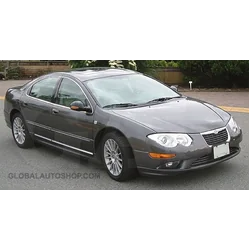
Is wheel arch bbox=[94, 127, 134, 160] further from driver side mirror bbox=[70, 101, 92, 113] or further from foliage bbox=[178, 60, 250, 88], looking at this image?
foliage bbox=[178, 60, 250, 88]

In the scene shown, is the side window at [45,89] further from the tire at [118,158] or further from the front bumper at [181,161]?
the front bumper at [181,161]

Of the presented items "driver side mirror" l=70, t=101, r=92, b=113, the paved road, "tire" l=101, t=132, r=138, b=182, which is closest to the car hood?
"tire" l=101, t=132, r=138, b=182

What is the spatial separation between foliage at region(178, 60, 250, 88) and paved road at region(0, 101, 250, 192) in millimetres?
7430

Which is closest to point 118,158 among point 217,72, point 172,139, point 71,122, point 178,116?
point 172,139

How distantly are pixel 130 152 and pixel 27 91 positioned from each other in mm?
2855

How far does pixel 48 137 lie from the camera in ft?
21.6

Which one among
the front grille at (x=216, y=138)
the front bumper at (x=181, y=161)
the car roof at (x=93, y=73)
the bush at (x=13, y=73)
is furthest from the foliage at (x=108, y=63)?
the front bumper at (x=181, y=161)

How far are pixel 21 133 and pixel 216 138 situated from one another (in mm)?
3638

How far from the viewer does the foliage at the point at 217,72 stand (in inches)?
543

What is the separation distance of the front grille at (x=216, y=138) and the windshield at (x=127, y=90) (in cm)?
122

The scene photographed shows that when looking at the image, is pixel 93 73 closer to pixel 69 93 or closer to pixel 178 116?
pixel 69 93

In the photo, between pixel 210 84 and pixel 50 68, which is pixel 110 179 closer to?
pixel 210 84

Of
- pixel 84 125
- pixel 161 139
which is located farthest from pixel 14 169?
pixel 161 139

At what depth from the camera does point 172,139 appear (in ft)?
16.4
